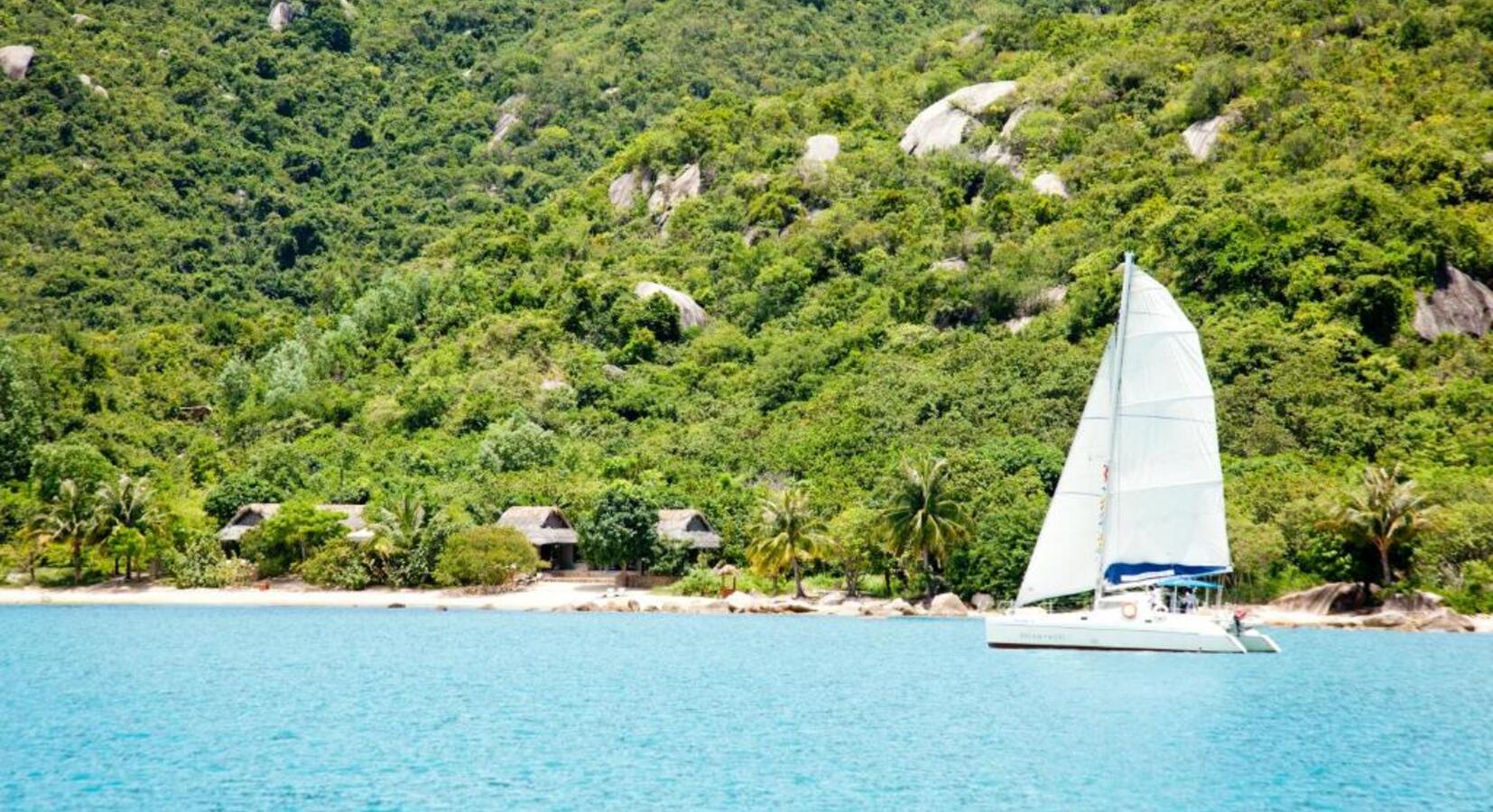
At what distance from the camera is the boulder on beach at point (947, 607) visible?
211 ft

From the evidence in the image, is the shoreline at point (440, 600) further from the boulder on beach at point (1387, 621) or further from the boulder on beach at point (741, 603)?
the boulder on beach at point (1387, 621)

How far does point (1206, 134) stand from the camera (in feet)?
344

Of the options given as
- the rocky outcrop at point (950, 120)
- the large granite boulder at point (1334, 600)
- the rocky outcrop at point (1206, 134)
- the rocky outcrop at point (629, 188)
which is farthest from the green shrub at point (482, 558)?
the rocky outcrop at point (629, 188)

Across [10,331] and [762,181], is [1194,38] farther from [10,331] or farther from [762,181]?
[10,331]

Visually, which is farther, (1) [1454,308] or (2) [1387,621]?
(1) [1454,308]

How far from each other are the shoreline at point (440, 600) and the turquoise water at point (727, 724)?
1397cm

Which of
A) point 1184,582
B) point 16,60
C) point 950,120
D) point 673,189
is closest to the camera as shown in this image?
point 1184,582

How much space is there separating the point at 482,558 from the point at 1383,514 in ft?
125

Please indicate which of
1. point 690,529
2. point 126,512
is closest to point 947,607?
point 690,529

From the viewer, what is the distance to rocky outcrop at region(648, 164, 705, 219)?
420 ft

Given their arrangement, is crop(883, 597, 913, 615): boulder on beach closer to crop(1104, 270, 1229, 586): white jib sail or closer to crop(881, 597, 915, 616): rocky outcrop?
crop(881, 597, 915, 616): rocky outcrop

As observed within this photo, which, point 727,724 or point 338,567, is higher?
point 338,567

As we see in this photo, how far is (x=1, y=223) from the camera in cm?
13925

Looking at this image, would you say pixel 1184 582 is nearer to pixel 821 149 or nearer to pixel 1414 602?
pixel 1414 602
